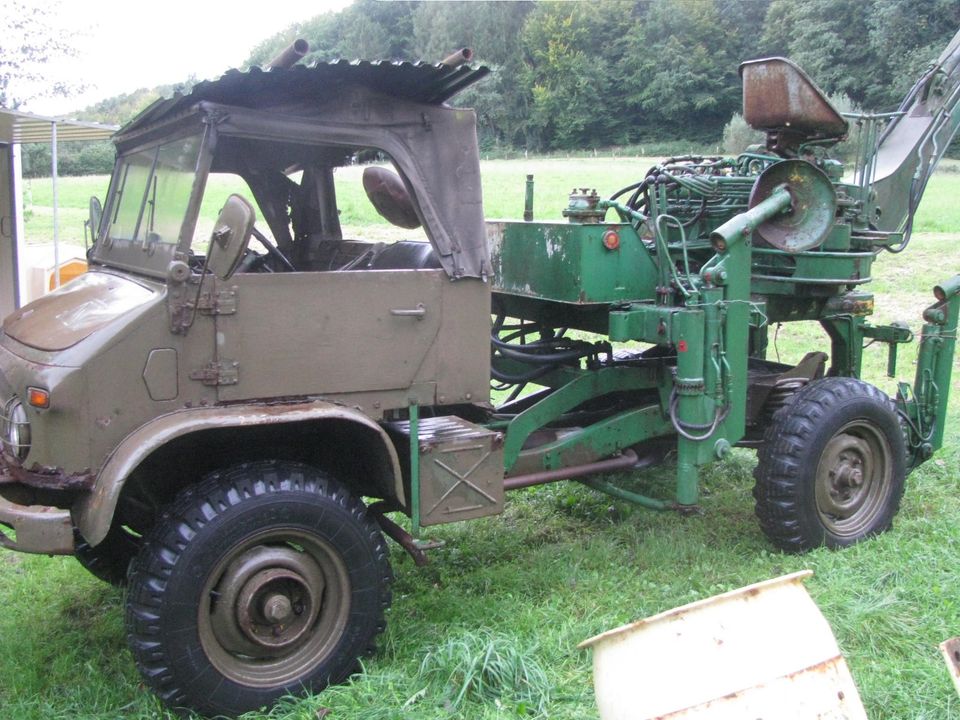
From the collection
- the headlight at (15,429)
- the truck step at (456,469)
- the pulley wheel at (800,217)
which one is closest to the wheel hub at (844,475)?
Answer: the pulley wheel at (800,217)

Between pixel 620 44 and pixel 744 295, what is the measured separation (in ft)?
175

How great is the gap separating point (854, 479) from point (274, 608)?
3467 millimetres

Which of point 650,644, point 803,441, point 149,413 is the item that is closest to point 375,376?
point 149,413

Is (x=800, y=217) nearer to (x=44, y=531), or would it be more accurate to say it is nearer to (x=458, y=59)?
(x=458, y=59)

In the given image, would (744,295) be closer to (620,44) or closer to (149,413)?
(149,413)

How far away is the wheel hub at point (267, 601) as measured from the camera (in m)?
3.76

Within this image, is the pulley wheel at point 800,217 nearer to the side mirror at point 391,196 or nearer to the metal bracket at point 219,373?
the side mirror at point 391,196

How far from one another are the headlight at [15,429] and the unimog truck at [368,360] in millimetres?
16

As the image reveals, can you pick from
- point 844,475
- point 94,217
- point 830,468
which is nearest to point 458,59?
point 94,217

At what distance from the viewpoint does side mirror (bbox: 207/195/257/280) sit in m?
3.39

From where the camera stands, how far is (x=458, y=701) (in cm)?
377

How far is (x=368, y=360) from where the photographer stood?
4090mm

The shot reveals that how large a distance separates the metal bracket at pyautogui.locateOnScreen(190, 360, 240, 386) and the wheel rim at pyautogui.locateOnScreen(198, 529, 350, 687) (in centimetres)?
61

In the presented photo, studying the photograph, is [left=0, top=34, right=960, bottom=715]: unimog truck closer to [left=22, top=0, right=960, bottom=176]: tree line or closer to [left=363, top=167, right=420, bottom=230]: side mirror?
[left=363, top=167, right=420, bottom=230]: side mirror
